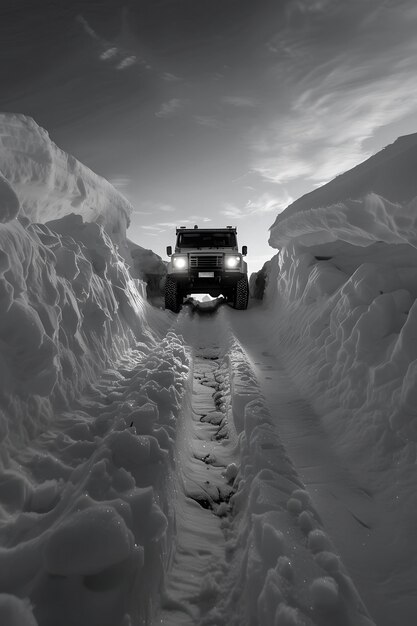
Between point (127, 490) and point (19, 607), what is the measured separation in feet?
2.52

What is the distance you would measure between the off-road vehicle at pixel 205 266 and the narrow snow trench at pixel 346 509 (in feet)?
23.7

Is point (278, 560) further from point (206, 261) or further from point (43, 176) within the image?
point (206, 261)

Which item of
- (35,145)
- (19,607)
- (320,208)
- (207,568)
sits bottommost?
(207,568)

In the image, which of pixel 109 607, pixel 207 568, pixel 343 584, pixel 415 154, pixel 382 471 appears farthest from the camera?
pixel 415 154

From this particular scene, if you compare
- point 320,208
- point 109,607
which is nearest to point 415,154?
point 320,208

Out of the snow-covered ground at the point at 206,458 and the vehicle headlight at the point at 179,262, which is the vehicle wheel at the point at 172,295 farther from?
the snow-covered ground at the point at 206,458

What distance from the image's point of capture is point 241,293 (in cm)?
1149

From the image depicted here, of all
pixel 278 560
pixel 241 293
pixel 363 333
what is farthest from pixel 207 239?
pixel 278 560

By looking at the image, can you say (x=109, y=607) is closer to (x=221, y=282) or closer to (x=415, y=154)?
(x=415, y=154)

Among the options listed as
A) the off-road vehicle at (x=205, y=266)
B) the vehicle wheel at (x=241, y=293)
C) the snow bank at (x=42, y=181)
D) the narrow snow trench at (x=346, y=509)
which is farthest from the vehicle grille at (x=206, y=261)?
the narrow snow trench at (x=346, y=509)

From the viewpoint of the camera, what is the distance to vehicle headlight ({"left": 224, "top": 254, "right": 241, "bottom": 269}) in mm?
11044

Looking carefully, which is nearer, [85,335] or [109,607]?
[109,607]

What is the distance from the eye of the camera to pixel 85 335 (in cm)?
453

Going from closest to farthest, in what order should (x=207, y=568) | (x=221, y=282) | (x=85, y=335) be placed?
1. (x=207, y=568)
2. (x=85, y=335)
3. (x=221, y=282)
